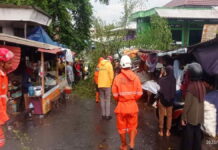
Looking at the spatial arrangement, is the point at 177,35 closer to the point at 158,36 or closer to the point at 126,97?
the point at 158,36

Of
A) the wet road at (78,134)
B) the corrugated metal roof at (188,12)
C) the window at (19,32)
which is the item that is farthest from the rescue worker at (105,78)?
the corrugated metal roof at (188,12)

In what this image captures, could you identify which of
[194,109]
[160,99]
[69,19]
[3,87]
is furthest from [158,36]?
[3,87]

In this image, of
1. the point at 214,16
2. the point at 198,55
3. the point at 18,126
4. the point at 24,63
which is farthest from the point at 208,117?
the point at 214,16

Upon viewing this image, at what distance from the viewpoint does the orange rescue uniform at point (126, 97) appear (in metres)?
6.06

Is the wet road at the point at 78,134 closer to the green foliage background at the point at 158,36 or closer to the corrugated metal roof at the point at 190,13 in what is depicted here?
the green foliage background at the point at 158,36

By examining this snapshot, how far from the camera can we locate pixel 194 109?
18.8 ft

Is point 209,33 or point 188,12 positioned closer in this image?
point 209,33

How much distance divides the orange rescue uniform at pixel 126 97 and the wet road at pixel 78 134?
0.87 m

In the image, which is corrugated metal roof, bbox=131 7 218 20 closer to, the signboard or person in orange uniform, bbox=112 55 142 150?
the signboard

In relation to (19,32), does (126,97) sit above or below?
below

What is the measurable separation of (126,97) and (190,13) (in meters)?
13.9

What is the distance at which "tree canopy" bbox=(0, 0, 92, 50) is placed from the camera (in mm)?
16109

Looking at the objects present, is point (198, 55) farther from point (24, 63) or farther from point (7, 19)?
point (7, 19)

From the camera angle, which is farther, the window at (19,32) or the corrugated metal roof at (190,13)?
the corrugated metal roof at (190,13)
